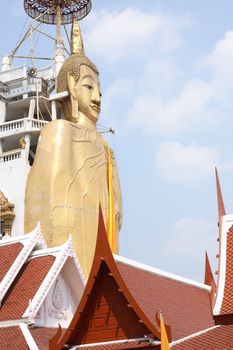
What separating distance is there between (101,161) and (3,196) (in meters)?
4.07

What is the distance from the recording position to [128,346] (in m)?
13.7

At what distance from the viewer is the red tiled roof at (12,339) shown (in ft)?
53.0

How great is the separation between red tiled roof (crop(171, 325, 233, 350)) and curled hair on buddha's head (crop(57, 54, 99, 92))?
49.6ft

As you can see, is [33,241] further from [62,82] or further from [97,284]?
[62,82]

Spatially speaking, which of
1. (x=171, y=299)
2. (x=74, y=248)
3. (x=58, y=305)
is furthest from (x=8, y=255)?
(x=74, y=248)

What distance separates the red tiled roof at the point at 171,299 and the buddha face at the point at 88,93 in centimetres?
869

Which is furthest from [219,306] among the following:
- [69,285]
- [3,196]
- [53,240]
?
[3,196]

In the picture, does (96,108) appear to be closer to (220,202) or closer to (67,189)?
(67,189)

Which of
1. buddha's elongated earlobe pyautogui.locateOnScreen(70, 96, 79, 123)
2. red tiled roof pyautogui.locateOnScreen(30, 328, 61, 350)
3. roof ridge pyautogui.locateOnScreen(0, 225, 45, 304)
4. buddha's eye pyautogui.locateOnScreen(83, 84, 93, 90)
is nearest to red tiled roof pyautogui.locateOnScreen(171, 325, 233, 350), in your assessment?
red tiled roof pyautogui.locateOnScreen(30, 328, 61, 350)

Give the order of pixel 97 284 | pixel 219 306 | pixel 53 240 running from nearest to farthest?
1. pixel 219 306
2. pixel 97 284
3. pixel 53 240

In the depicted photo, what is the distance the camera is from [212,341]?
12.8m

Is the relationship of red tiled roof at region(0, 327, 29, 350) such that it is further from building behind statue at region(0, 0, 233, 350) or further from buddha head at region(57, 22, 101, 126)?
buddha head at region(57, 22, 101, 126)

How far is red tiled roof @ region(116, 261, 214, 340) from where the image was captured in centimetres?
1636

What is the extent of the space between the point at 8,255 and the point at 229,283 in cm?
695
